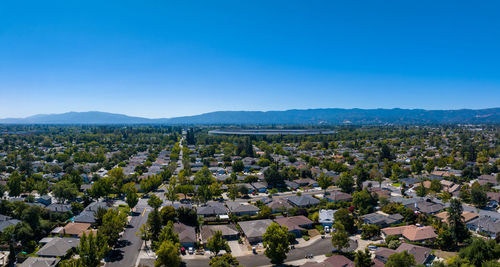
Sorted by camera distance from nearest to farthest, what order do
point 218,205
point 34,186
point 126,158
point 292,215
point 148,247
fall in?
point 148,247 < point 292,215 < point 218,205 < point 34,186 < point 126,158

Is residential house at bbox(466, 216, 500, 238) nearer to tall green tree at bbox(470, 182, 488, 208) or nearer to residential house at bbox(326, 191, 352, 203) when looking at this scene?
tall green tree at bbox(470, 182, 488, 208)

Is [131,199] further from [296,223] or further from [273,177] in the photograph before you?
[273,177]

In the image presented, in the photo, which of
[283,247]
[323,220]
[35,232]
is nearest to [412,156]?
[323,220]

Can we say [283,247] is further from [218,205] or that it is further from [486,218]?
[486,218]

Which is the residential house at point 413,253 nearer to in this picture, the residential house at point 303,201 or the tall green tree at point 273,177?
the residential house at point 303,201

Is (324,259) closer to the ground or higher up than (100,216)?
closer to the ground

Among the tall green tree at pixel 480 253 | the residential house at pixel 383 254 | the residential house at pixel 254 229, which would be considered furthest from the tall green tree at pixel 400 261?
the residential house at pixel 254 229
